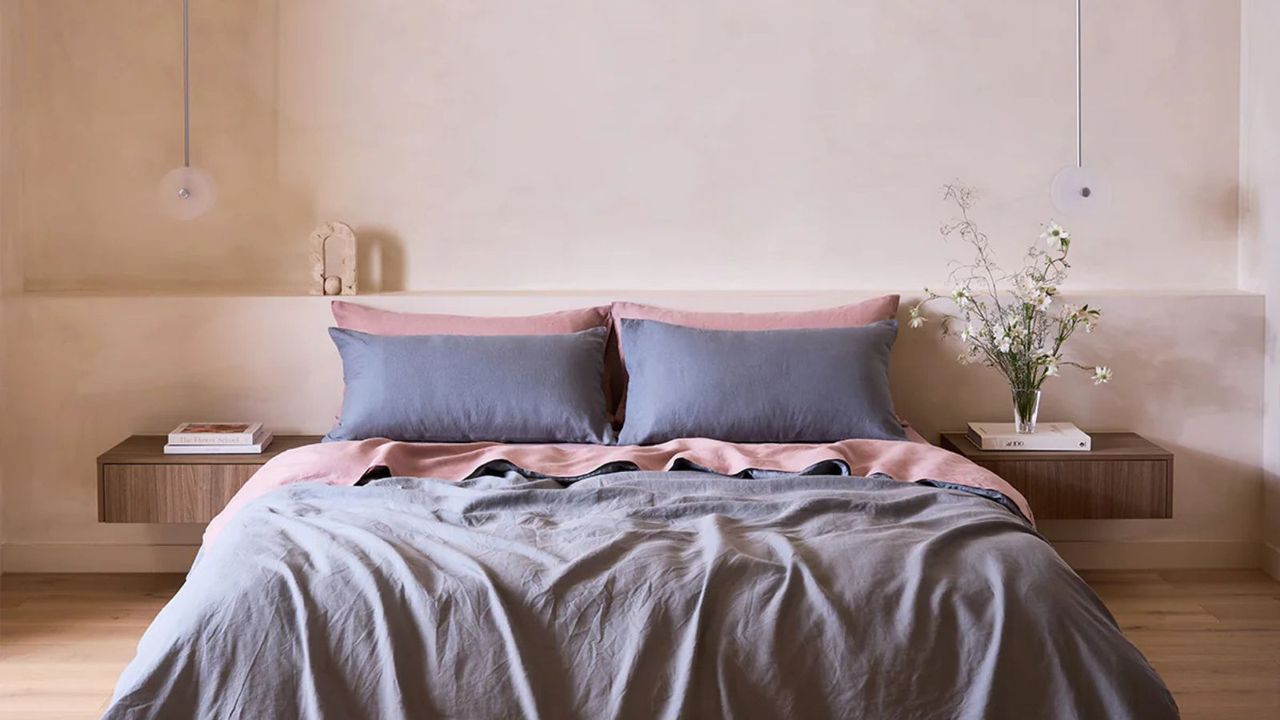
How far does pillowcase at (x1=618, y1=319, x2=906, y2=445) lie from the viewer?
3.69 m

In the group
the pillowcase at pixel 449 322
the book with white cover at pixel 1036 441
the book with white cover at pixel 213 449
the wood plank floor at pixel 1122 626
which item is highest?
the pillowcase at pixel 449 322

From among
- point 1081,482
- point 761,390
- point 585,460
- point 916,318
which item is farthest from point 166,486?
point 1081,482

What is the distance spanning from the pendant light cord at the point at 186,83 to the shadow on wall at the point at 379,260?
639 millimetres

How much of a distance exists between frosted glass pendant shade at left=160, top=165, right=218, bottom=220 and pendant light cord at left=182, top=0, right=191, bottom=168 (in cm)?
19

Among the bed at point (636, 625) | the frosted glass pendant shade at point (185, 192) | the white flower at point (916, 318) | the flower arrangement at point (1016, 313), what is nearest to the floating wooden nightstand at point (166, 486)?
the frosted glass pendant shade at point (185, 192)

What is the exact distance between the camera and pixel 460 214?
14.4ft

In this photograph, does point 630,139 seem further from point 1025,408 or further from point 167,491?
point 167,491

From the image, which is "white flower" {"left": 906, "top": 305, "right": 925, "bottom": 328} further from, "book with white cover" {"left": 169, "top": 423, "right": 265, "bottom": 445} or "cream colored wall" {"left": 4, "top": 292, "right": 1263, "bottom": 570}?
"book with white cover" {"left": 169, "top": 423, "right": 265, "bottom": 445}

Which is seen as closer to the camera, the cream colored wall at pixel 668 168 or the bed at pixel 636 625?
the bed at pixel 636 625

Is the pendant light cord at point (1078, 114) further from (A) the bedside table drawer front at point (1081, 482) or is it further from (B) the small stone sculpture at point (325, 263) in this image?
(B) the small stone sculpture at point (325, 263)

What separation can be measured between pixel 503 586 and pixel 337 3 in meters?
2.66

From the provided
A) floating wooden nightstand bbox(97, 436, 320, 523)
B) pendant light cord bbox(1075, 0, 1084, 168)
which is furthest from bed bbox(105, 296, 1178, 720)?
pendant light cord bbox(1075, 0, 1084, 168)

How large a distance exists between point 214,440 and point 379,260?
894 mm

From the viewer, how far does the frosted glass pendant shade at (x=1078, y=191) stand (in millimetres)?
4172
